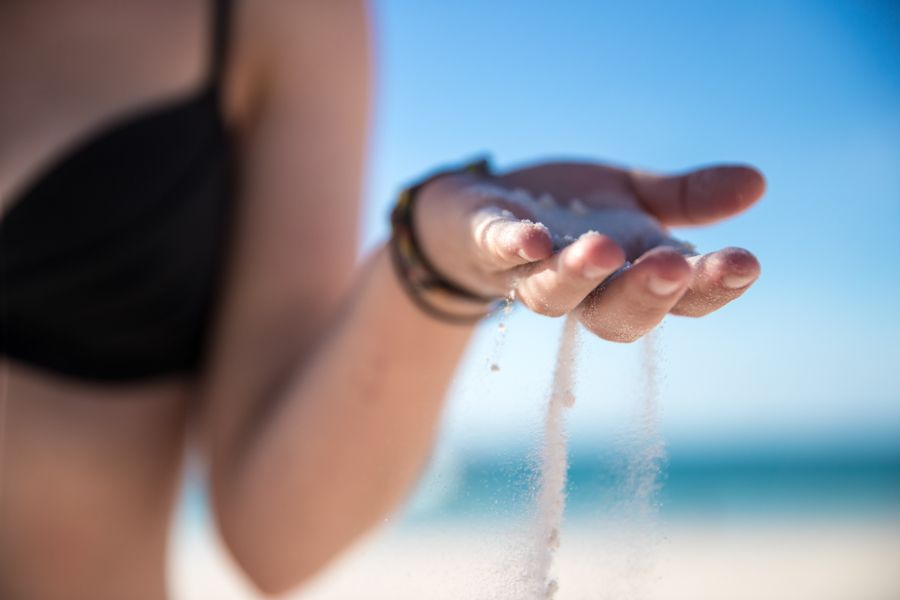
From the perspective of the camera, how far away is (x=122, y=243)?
0.84 meters

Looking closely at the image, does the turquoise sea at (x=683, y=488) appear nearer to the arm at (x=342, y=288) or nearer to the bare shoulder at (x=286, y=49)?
the arm at (x=342, y=288)

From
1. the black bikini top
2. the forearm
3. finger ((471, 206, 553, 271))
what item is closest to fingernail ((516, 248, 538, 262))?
finger ((471, 206, 553, 271))

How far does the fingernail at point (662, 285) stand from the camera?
1.01 feet

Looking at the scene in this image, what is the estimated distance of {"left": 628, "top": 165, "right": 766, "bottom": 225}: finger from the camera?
44cm

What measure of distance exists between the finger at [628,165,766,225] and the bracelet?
0.44 feet

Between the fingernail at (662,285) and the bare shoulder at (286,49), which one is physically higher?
the bare shoulder at (286,49)

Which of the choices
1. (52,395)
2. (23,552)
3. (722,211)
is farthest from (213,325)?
(722,211)

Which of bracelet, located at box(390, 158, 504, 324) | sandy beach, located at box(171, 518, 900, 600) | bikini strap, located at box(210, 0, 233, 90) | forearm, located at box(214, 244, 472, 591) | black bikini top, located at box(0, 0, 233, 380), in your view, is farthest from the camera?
bikini strap, located at box(210, 0, 233, 90)

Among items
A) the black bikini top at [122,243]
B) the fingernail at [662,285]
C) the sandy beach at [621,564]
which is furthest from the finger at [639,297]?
the black bikini top at [122,243]

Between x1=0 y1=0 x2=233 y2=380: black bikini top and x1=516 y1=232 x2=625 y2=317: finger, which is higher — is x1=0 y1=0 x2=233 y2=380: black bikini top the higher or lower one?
the higher one

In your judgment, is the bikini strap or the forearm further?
the bikini strap

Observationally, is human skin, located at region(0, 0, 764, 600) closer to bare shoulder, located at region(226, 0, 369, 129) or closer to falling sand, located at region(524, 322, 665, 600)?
bare shoulder, located at region(226, 0, 369, 129)

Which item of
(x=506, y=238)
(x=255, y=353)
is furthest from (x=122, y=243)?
(x=506, y=238)

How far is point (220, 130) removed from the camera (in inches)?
36.4
